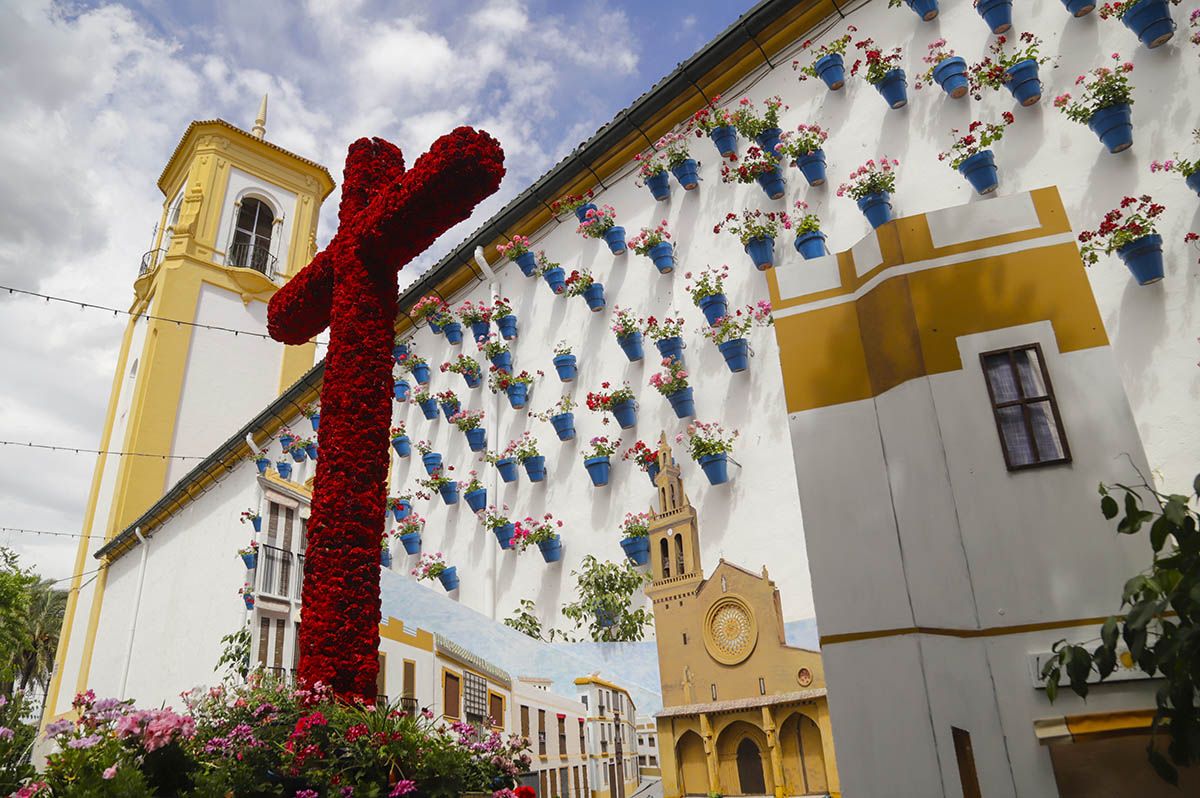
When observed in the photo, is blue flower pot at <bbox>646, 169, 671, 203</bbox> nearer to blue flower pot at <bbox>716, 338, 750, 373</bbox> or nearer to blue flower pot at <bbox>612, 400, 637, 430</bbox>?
blue flower pot at <bbox>716, 338, 750, 373</bbox>

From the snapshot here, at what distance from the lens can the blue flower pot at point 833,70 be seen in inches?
262

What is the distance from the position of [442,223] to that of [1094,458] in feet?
13.8

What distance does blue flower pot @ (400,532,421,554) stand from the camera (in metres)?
9.17

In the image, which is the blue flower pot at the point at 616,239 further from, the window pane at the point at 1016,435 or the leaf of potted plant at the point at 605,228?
the window pane at the point at 1016,435

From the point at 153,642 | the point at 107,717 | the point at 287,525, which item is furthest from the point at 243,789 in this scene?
the point at 153,642

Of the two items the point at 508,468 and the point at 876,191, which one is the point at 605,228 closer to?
the point at 508,468

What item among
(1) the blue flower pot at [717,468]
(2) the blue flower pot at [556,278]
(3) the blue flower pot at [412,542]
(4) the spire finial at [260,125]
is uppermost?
(4) the spire finial at [260,125]

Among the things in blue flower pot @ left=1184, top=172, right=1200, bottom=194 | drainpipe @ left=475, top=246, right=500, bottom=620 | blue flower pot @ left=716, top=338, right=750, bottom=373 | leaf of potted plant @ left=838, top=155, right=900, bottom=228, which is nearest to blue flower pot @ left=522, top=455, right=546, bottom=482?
drainpipe @ left=475, top=246, right=500, bottom=620

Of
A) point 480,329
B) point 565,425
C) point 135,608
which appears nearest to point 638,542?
point 565,425

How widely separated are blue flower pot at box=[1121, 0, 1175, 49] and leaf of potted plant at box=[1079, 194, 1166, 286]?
110 centimetres

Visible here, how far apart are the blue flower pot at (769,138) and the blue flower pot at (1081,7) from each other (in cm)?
224

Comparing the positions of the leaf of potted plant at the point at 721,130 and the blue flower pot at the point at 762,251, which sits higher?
the leaf of potted plant at the point at 721,130

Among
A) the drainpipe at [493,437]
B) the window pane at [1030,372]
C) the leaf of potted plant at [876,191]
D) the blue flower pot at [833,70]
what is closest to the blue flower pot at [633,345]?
the drainpipe at [493,437]

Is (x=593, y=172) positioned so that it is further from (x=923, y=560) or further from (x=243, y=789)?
(x=243, y=789)
